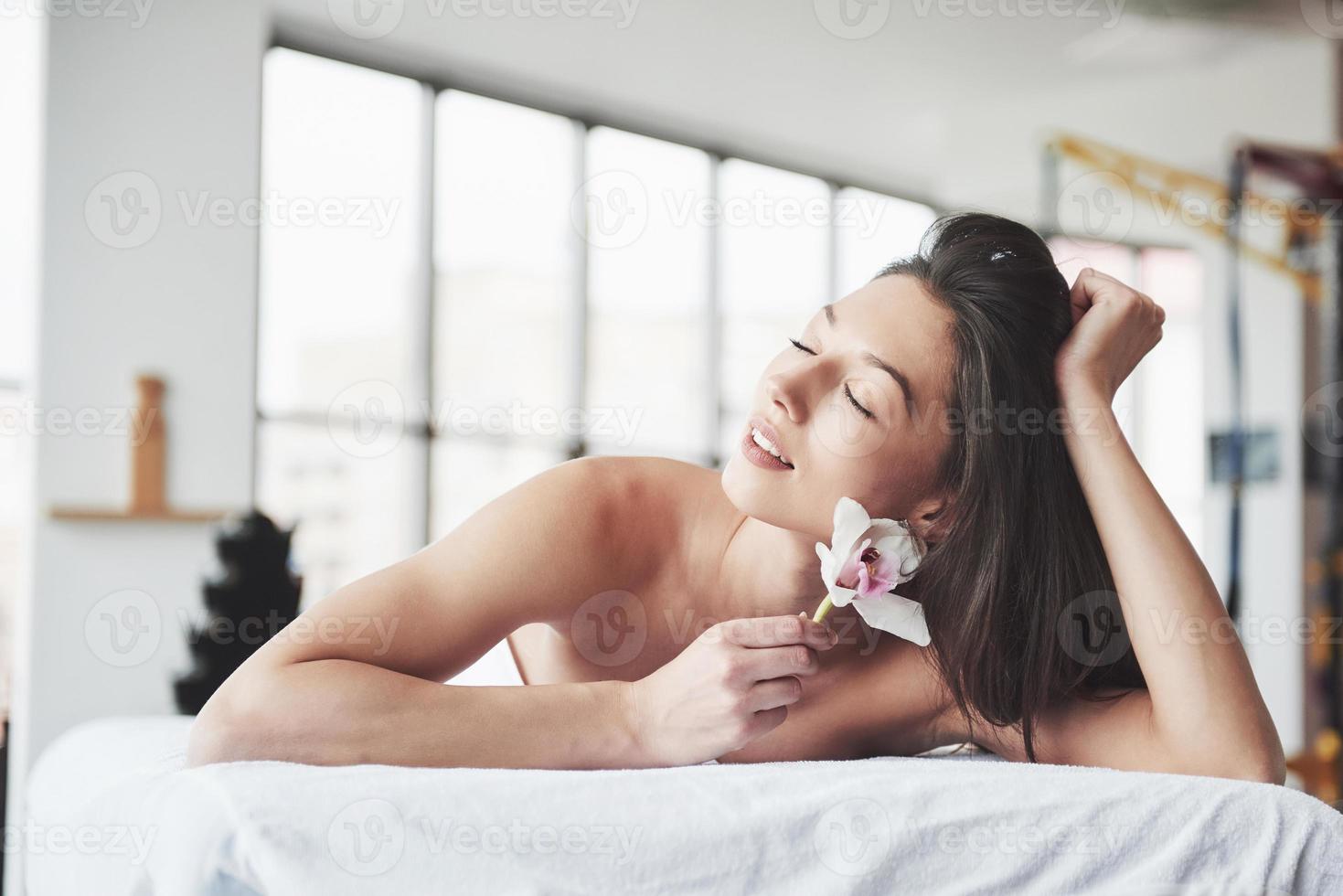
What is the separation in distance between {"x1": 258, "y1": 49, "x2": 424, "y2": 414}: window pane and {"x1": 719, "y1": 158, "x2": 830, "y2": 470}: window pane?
5.26ft

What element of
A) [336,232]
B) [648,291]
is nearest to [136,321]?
[336,232]

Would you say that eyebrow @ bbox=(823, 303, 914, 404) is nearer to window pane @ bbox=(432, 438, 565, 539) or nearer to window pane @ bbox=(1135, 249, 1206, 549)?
window pane @ bbox=(432, 438, 565, 539)

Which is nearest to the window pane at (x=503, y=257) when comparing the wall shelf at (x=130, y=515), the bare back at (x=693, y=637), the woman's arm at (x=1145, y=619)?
the wall shelf at (x=130, y=515)

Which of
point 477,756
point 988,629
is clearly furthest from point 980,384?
point 477,756

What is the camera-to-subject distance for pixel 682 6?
4.34m

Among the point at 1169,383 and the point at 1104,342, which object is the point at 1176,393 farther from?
the point at 1104,342

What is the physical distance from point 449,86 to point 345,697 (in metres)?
4.03

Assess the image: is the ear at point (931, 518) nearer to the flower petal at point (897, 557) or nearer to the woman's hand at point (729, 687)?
the flower petal at point (897, 557)

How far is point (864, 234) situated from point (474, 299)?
7.35 ft

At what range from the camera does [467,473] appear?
4.62 meters

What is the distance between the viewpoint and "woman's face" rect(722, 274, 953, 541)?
1.25 metres

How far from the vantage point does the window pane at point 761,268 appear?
5484 mm

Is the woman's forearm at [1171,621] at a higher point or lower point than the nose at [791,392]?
lower

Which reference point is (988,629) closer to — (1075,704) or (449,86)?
(1075,704)
